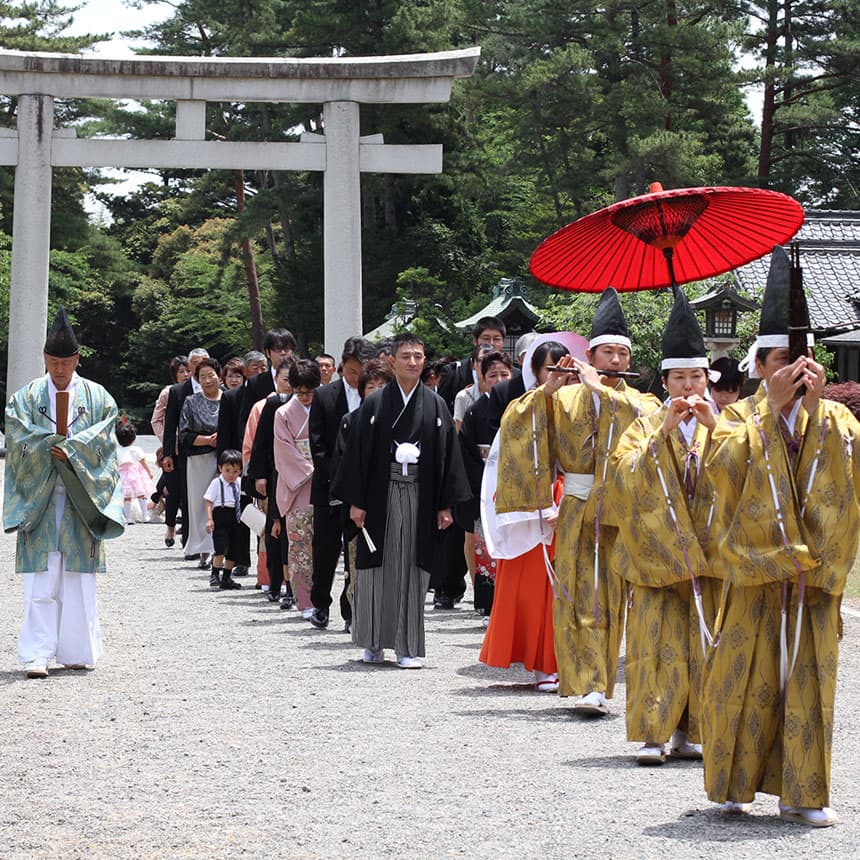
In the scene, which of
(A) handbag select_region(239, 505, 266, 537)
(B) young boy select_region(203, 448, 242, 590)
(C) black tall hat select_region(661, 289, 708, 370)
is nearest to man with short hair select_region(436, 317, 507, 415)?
(A) handbag select_region(239, 505, 266, 537)

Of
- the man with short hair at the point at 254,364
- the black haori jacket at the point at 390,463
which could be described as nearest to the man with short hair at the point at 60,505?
the black haori jacket at the point at 390,463

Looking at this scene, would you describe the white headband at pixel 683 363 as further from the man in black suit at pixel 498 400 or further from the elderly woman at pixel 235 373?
the elderly woman at pixel 235 373

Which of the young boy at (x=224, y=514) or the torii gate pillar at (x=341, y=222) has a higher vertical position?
the torii gate pillar at (x=341, y=222)

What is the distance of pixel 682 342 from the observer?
6.40 meters

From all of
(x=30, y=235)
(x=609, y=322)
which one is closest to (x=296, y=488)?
(x=609, y=322)

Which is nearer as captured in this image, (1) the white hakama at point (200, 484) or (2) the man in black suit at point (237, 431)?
(2) the man in black suit at point (237, 431)

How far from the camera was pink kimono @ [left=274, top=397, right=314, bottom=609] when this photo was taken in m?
11.6

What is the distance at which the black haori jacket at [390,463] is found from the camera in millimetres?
9156

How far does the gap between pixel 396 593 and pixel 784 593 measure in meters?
4.10

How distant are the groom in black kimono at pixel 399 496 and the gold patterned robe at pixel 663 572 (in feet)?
9.54

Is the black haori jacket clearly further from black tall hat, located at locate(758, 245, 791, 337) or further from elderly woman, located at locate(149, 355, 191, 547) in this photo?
elderly woman, located at locate(149, 355, 191, 547)

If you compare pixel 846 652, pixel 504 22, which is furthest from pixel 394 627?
pixel 504 22

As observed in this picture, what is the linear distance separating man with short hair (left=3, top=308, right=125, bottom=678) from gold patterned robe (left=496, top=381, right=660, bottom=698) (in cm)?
248

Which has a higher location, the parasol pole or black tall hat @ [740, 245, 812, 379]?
the parasol pole
